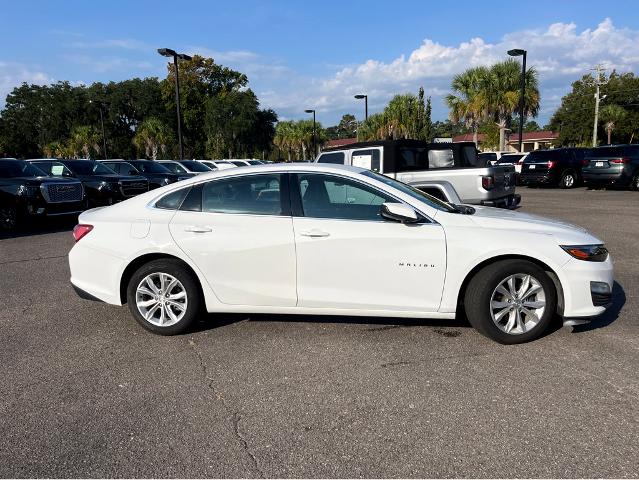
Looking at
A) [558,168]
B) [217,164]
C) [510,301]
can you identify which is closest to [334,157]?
[510,301]

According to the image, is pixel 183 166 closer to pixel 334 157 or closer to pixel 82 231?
pixel 334 157

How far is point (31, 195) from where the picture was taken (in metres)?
10.5

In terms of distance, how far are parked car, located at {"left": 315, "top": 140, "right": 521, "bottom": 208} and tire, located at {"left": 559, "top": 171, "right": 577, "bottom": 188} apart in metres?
12.1

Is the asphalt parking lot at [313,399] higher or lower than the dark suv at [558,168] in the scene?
lower

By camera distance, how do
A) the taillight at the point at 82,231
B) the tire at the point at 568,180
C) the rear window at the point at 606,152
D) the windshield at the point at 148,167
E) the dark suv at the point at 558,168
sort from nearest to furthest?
the taillight at the point at 82,231
the windshield at the point at 148,167
the rear window at the point at 606,152
the dark suv at the point at 558,168
the tire at the point at 568,180

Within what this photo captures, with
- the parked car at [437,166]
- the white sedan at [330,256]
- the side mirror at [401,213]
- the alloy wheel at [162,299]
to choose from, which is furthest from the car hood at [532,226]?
the parked car at [437,166]

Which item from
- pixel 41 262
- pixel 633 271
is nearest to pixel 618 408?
pixel 633 271

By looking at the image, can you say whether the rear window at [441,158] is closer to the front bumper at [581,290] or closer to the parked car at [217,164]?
the front bumper at [581,290]

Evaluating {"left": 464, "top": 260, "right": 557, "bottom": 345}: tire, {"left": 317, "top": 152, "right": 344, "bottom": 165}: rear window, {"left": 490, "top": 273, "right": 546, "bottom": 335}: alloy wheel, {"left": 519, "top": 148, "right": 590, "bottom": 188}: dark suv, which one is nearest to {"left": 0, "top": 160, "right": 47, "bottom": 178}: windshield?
{"left": 317, "top": 152, "right": 344, "bottom": 165}: rear window

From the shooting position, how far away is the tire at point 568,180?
2089 cm

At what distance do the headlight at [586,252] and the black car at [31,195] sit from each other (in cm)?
1036

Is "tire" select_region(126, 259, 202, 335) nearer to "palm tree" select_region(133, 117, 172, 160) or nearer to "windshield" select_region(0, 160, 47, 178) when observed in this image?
"windshield" select_region(0, 160, 47, 178)

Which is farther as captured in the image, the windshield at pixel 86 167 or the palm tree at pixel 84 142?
the palm tree at pixel 84 142

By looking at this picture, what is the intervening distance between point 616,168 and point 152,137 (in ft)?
140
